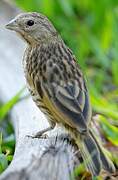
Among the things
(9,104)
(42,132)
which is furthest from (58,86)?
(9,104)

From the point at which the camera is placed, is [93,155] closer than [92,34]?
Yes

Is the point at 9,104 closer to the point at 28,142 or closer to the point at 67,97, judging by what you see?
the point at 67,97

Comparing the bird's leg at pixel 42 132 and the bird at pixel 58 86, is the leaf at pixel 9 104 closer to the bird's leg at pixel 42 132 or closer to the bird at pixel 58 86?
the bird at pixel 58 86

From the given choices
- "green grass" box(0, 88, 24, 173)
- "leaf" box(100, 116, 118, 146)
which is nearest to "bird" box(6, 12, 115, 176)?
"green grass" box(0, 88, 24, 173)

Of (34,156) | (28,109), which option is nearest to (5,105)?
(28,109)

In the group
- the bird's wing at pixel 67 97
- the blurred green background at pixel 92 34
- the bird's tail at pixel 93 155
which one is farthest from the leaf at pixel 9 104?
the bird's tail at pixel 93 155
